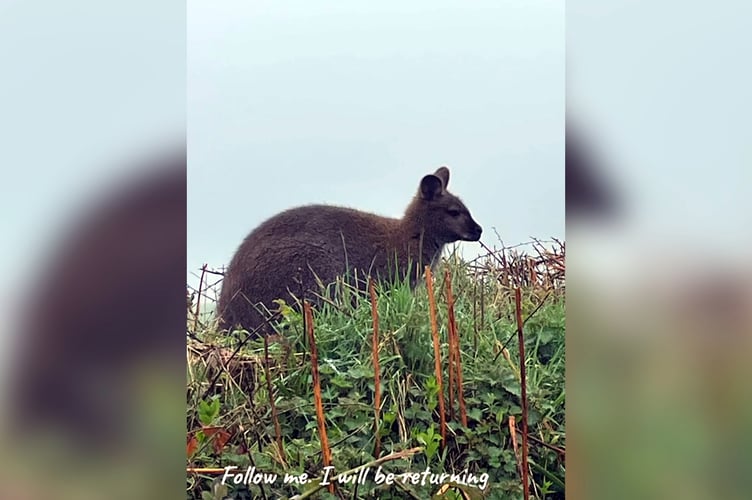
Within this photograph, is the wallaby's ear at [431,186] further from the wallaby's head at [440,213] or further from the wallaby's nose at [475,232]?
the wallaby's nose at [475,232]

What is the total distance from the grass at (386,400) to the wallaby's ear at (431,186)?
22cm

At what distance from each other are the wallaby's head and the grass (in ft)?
0.35

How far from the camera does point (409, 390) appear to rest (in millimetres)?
2102

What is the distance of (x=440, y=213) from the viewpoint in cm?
213

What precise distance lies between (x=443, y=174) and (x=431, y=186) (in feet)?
0.14

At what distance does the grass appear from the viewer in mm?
2076
